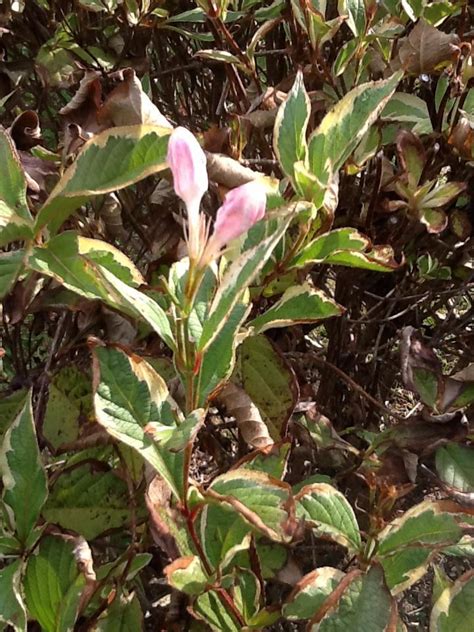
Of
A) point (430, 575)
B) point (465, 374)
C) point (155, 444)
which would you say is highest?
point (155, 444)

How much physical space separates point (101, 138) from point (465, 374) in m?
0.55

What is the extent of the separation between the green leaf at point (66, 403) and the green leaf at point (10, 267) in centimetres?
22

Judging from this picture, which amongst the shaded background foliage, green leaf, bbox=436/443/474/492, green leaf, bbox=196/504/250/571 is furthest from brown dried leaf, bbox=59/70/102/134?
green leaf, bbox=436/443/474/492

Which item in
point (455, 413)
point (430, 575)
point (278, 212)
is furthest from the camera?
point (430, 575)

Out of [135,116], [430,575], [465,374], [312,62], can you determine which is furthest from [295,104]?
[430,575]

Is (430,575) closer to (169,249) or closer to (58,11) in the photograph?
(169,249)

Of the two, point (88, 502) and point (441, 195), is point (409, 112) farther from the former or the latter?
point (88, 502)

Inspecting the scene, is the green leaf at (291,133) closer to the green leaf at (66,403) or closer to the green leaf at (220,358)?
the green leaf at (220,358)

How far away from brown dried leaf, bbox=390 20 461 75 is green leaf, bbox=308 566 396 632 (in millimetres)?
708

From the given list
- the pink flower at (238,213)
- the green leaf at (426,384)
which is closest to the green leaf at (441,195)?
the green leaf at (426,384)

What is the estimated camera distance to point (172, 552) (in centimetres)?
75

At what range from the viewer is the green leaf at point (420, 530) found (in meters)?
0.80

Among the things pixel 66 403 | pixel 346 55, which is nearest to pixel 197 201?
pixel 66 403

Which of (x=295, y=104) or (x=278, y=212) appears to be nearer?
(x=278, y=212)
